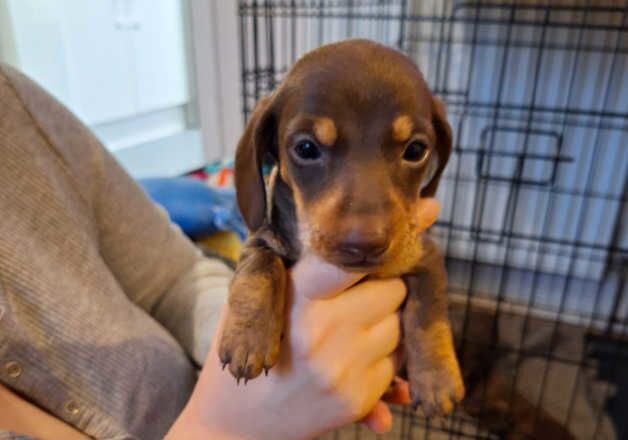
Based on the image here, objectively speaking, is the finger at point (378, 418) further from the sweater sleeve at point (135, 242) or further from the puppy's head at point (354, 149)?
the sweater sleeve at point (135, 242)

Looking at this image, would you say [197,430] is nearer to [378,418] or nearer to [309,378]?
[309,378]

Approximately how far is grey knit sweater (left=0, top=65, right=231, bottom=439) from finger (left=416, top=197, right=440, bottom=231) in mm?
487

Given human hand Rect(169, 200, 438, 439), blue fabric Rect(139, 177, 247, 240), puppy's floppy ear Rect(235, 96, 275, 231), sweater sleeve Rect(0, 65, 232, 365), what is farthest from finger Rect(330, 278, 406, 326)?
blue fabric Rect(139, 177, 247, 240)

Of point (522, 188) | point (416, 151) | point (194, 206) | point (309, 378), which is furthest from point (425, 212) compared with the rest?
point (522, 188)

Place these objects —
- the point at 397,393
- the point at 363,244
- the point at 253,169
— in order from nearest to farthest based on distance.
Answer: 1. the point at 363,244
2. the point at 253,169
3. the point at 397,393

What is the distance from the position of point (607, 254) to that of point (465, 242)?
591 millimetres

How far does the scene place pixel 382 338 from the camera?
Result: 99cm

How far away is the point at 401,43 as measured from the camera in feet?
7.86

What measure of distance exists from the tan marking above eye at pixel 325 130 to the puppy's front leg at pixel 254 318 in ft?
0.74

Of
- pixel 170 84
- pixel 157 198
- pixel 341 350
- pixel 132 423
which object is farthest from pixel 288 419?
pixel 170 84

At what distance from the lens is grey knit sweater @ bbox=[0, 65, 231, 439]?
90cm

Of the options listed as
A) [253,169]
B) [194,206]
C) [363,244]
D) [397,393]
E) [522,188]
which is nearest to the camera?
[363,244]

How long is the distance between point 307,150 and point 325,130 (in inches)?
2.0

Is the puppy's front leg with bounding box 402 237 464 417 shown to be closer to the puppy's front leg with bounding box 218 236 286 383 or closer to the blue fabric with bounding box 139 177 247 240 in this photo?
the puppy's front leg with bounding box 218 236 286 383
